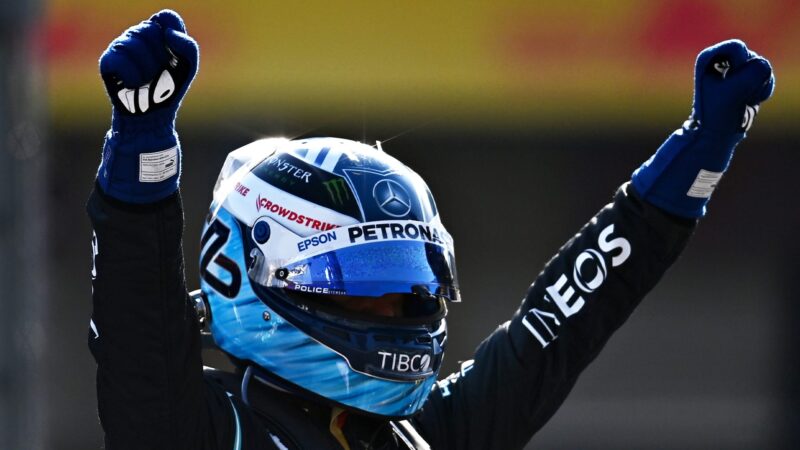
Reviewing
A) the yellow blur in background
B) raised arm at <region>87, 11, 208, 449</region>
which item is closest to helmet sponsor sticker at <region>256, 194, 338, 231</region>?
raised arm at <region>87, 11, 208, 449</region>

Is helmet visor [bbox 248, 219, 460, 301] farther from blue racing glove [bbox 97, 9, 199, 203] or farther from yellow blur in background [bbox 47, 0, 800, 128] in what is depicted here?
yellow blur in background [bbox 47, 0, 800, 128]

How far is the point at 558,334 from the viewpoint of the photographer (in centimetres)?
265

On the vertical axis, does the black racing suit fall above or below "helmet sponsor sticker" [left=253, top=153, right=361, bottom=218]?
below

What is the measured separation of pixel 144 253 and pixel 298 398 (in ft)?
1.75

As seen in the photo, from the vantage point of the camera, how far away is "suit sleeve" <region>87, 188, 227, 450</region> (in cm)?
192

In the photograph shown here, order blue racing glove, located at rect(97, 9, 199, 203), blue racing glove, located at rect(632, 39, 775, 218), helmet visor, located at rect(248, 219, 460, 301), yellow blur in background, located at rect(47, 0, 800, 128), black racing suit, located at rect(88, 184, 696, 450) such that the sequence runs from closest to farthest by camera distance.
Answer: blue racing glove, located at rect(97, 9, 199, 203)
black racing suit, located at rect(88, 184, 696, 450)
helmet visor, located at rect(248, 219, 460, 301)
blue racing glove, located at rect(632, 39, 775, 218)
yellow blur in background, located at rect(47, 0, 800, 128)

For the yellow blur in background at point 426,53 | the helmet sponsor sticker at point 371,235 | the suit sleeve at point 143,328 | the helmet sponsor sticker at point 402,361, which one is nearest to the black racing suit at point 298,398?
the suit sleeve at point 143,328

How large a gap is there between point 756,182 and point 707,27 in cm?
210

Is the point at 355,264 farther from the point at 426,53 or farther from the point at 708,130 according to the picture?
the point at 426,53

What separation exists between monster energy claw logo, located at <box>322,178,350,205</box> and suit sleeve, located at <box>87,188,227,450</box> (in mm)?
410

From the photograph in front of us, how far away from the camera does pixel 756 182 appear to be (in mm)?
8430

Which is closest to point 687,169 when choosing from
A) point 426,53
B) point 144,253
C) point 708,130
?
point 708,130

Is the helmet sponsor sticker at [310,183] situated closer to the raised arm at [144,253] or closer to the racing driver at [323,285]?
the racing driver at [323,285]

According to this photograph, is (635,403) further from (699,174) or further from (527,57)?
(699,174)
